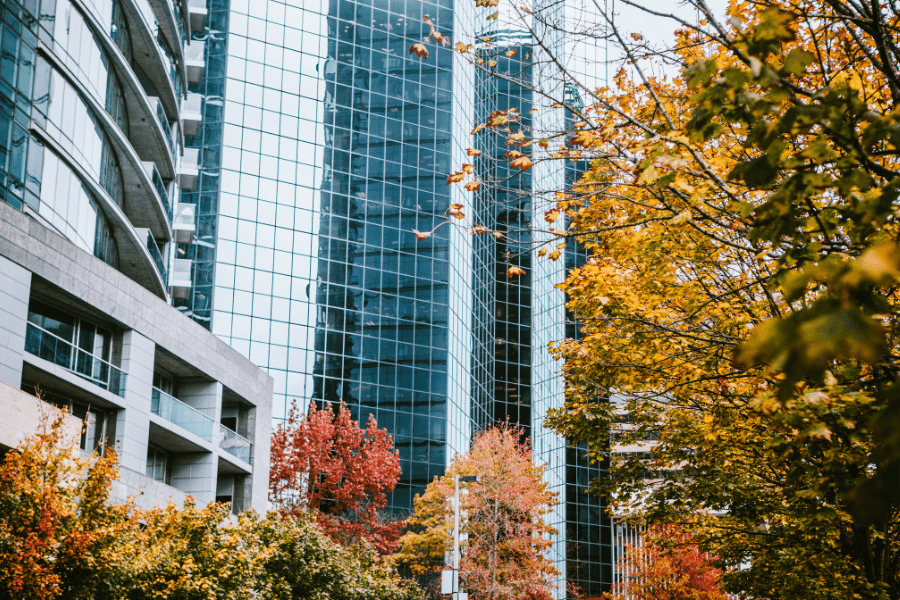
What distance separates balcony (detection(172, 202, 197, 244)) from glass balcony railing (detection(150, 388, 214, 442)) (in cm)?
2234

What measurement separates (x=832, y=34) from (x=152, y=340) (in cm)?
2595

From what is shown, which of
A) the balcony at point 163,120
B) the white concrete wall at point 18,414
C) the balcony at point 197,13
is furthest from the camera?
the balcony at point 197,13

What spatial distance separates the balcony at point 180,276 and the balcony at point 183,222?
151cm

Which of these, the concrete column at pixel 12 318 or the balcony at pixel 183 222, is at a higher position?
the balcony at pixel 183 222

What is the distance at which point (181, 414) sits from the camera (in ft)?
109

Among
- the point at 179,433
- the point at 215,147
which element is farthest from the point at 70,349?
the point at 215,147

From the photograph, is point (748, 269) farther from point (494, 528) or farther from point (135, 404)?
point (494, 528)

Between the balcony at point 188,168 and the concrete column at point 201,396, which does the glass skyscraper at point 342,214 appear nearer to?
the balcony at point 188,168

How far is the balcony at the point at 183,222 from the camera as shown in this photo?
54.6 metres

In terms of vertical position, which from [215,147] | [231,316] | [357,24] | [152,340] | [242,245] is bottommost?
[152,340]

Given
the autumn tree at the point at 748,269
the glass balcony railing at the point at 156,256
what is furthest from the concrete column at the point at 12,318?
the glass balcony railing at the point at 156,256

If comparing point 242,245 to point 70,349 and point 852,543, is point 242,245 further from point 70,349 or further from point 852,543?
point 852,543

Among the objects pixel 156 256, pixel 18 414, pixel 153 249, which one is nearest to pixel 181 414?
pixel 153 249

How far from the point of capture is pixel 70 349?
27.0 metres
